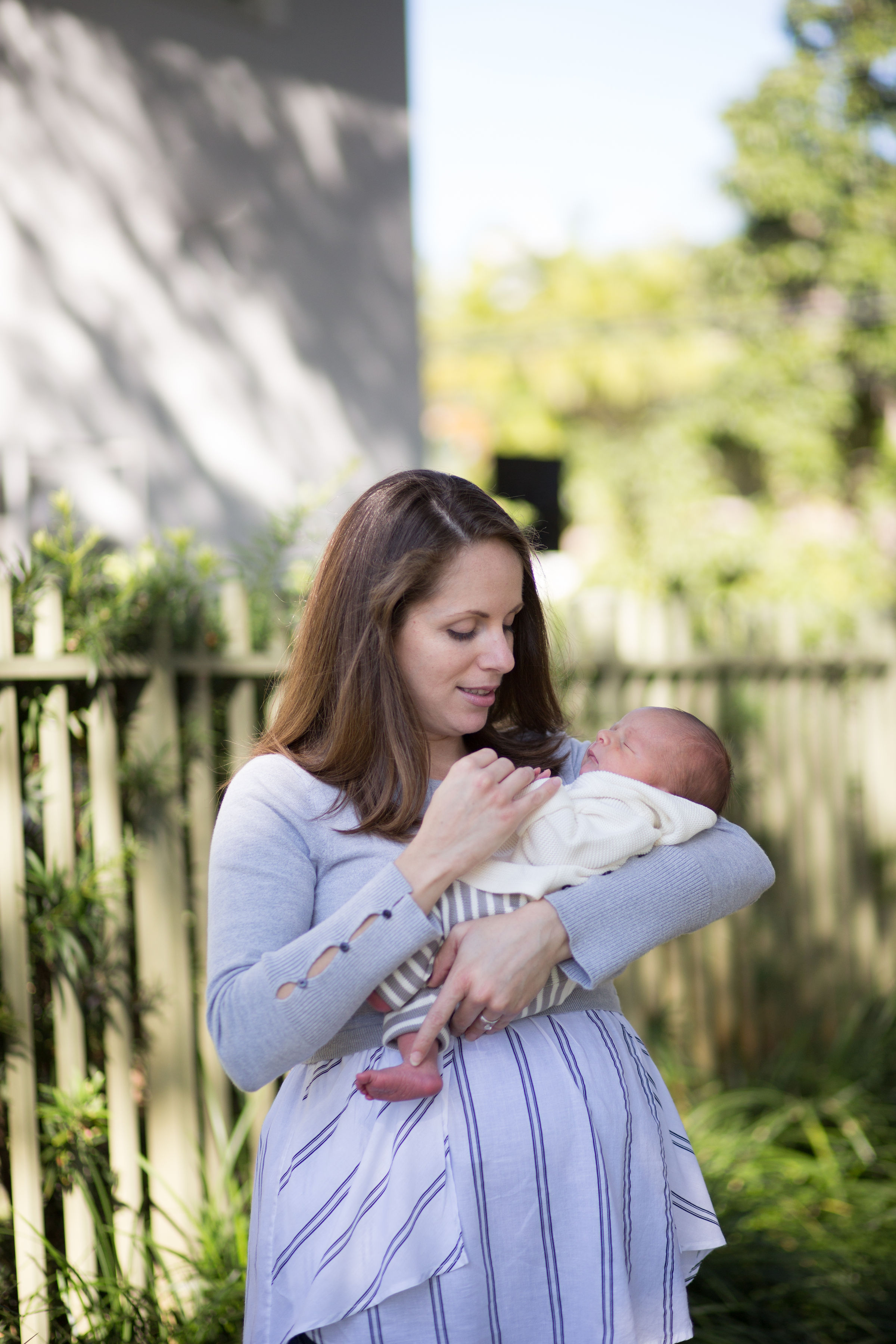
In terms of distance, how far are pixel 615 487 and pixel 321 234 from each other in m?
13.0

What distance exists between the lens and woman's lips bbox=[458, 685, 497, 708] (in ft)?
5.77

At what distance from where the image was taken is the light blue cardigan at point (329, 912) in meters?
1.45

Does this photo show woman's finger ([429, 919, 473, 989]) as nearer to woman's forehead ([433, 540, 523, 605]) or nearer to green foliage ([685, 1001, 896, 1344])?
woman's forehead ([433, 540, 523, 605])

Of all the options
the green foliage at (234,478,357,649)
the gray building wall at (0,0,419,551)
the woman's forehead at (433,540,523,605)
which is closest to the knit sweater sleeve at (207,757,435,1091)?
the woman's forehead at (433,540,523,605)

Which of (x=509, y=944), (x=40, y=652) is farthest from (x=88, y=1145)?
(x=509, y=944)

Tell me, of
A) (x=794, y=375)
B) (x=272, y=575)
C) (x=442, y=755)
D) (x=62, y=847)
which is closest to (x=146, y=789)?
(x=62, y=847)

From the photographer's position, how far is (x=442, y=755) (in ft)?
6.26

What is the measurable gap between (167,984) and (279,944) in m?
1.51

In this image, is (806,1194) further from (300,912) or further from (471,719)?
(300,912)

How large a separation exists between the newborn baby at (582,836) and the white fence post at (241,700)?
1419 mm

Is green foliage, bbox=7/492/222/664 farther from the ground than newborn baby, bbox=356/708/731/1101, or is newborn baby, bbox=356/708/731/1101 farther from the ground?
green foliage, bbox=7/492/222/664

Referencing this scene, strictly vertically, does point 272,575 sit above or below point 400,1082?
above

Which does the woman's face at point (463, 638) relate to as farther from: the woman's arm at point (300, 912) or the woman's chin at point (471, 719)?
the woman's arm at point (300, 912)

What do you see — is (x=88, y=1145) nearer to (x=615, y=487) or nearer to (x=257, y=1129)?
(x=257, y=1129)
